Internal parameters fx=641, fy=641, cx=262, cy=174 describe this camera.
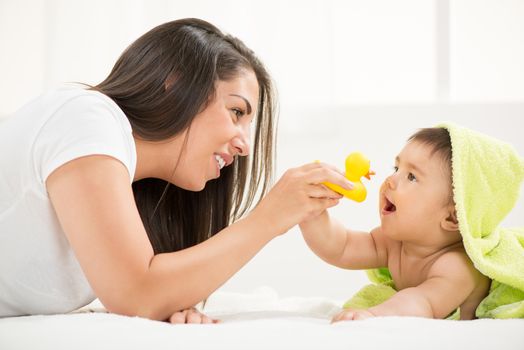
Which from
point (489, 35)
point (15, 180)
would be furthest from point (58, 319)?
point (489, 35)

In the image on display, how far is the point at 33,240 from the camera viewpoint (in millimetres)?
1112

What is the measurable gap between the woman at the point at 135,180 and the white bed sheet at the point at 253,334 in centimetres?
9

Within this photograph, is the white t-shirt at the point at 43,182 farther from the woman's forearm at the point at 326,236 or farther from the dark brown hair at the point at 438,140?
the dark brown hair at the point at 438,140

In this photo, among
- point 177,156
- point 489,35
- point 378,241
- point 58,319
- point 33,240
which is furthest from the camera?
point 489,35

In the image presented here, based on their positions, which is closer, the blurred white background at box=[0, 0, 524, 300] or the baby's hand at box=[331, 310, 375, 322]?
the baby's hand at box=[331, 310, 375, 322]

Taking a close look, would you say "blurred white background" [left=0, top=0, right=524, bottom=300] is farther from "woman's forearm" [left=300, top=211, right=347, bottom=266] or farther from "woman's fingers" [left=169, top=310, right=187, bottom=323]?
"woman's fingers" [left=169, top=310, right=187, bottom=323]

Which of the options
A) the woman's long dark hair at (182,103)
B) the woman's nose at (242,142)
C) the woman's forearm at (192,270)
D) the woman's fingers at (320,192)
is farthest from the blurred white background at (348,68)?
the woman's forearm at (192,270)

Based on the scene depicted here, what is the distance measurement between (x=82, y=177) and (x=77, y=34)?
5.70 feet

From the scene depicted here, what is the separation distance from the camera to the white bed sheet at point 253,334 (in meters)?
0.87

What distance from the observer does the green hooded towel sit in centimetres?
128

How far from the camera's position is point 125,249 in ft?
3.33

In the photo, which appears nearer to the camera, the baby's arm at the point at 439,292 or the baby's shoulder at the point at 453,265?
the baby's arm at the point at 439,292

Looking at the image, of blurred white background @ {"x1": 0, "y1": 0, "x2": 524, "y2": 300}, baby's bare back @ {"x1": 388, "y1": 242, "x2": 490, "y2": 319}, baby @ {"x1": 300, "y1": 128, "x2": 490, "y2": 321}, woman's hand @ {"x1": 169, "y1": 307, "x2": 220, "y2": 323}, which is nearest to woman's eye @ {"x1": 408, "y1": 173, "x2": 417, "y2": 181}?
baby @ {"x1": 300, "y1": 128, "x2": 490, "y2": 321}

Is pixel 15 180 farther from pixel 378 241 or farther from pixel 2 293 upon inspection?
pixel 378 241
